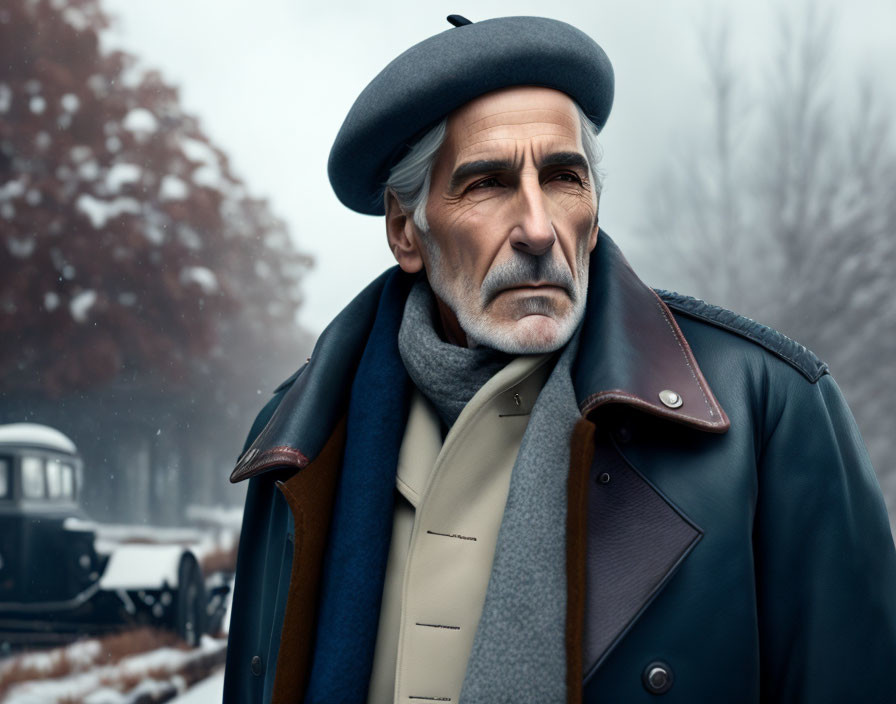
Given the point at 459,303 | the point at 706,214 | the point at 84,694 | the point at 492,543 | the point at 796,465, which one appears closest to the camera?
the point at 796,465

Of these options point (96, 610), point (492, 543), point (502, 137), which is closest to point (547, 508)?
point (492, 543)

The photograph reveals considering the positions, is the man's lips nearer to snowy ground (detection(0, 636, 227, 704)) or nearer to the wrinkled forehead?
the wrinkled forehead

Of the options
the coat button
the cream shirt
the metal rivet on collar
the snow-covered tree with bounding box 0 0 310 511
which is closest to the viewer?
the coat button

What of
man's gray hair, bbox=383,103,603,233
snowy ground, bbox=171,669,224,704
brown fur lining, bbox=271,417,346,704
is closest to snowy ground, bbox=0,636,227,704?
snowy ground, bbox=171,669,224,704

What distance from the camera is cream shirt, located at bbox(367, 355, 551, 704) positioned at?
5.59 ft

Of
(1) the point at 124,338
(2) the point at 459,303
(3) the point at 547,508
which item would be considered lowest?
(1) the point at 124,338

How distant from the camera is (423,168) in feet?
6.68

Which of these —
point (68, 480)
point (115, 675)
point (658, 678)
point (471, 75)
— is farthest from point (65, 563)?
point (658, 678)

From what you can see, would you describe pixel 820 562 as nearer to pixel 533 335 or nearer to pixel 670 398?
pixel 670 398

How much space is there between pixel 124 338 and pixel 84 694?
4.72ft

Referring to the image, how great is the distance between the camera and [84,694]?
358 centimetres

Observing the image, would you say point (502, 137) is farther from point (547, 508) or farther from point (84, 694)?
point (84, 694)

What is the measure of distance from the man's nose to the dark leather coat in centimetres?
17

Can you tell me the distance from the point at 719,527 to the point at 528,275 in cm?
61
